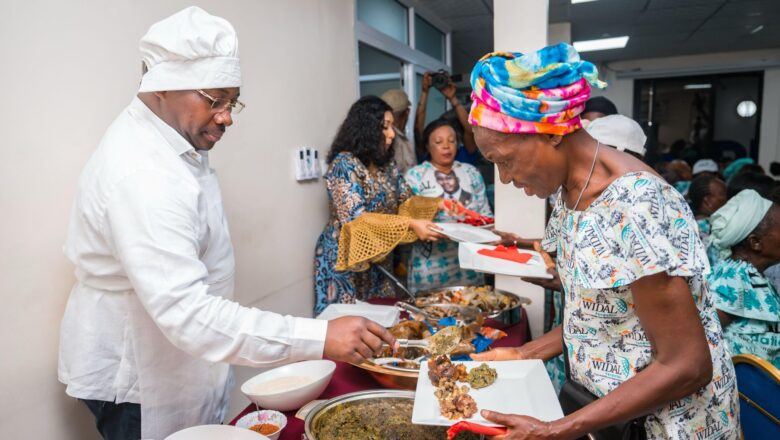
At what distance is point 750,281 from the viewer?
177 cm

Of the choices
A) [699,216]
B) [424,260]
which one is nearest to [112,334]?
[424,260]

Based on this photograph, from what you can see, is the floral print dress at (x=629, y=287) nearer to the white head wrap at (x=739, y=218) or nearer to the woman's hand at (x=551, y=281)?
the woman's hand at (x=551, y=281)

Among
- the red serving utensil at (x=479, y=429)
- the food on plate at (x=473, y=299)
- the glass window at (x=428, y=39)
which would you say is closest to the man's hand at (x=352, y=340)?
the red serving utensil at (x=479, y=429)

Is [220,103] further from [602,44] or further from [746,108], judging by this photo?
[746,108]

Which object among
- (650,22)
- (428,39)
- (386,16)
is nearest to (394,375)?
(386,16)

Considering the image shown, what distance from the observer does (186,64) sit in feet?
3.86

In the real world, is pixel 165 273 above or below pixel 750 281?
above

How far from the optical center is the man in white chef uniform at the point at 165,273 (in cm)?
104

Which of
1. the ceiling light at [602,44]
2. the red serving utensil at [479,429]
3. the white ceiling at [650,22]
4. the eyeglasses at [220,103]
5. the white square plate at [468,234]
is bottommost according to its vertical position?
the red serving utensil at [479,429]

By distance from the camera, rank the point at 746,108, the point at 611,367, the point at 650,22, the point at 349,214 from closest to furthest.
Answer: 1. the point at 611,367
2. the point at 349,214
3. the point at 650,22
4. the point at 746,108

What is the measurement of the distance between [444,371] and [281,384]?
451 mm

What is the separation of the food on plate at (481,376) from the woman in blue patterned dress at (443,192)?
1.60m

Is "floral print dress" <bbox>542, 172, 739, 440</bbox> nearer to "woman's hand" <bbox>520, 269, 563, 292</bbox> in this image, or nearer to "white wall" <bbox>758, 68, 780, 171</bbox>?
"woman's hand" <bbox>520, 269, 563, 292</bbox>

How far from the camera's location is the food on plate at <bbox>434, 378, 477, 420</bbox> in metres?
1.03
